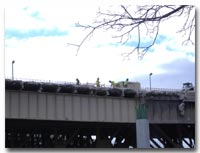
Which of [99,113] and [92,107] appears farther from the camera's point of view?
[99,113]

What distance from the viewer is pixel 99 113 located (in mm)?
7480

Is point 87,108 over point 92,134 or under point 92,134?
over

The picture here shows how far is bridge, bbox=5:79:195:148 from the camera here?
680 centimetres

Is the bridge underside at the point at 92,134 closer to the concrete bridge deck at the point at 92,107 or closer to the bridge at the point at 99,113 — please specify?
the bridge at the point at 99,113

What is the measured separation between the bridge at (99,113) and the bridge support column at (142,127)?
1.9 inches

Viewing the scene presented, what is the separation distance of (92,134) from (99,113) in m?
0.31

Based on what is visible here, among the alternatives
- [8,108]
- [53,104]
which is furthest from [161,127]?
[8,108]

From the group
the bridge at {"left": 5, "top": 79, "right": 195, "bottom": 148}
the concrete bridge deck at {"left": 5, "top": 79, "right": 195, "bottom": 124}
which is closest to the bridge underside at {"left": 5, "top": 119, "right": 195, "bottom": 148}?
the bridge at {"left": 5, "top": 79, "right": 195, "bottom": 148}

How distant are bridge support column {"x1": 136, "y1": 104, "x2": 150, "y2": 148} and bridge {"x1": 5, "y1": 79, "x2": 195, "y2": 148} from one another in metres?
0.05

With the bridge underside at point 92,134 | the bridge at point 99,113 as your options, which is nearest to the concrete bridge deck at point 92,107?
the bridge at point 99,113

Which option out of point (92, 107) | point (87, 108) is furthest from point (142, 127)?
point (87, 108)

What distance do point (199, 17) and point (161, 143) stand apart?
5.17ft

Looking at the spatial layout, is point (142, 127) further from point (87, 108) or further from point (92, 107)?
point (87, 108)

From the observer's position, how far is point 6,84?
6316 mm
